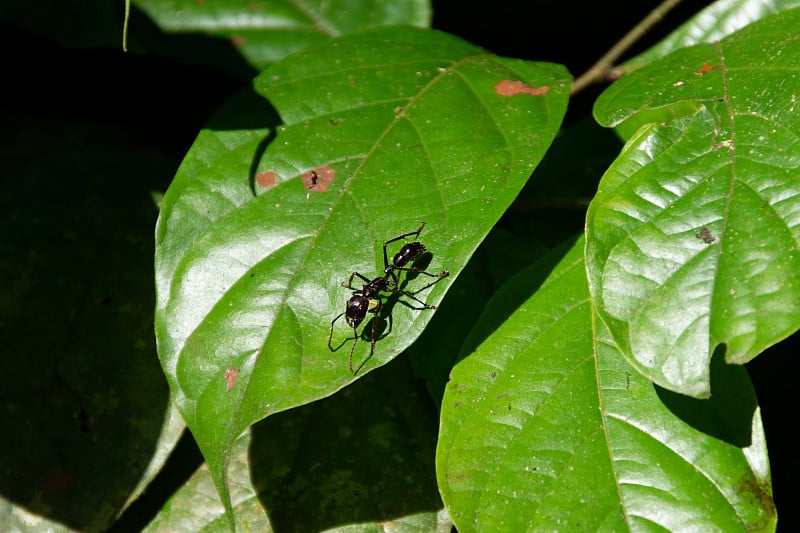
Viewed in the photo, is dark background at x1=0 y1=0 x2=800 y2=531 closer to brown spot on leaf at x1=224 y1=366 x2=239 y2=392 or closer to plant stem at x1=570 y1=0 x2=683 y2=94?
plant stem at x1=570 y1=0 x2=683 y2=94

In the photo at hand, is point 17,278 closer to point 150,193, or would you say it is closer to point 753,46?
point 150,193

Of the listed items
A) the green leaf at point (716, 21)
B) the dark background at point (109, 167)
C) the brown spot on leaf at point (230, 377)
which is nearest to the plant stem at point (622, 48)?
the green leaf at point (716, 21)

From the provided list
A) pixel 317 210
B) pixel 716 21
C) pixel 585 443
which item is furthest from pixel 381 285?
pixel 716 21

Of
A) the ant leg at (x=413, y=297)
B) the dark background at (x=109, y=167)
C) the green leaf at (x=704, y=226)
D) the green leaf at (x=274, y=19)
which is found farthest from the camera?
the green leaf at (x=274, y=19)

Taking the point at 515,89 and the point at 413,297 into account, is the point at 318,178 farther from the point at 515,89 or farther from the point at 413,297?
the point at 515,89

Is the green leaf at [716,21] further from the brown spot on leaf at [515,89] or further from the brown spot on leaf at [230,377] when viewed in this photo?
the brown spot on leaf at [230,377]

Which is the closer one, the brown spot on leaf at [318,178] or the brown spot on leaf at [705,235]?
the brown spot on leaf at [705,235]

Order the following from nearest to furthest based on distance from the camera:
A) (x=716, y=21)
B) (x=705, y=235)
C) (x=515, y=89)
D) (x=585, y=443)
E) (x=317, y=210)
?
1. (x=705, y=235)
2. (x=585, y=443)
3. (x=317, y=210)
4. (x=515, y=89)
5. (x=716, y=21)

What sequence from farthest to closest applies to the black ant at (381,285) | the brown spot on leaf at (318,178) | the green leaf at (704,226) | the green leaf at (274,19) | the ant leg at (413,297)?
the green leaf at (274,19), the brown spot on leaf at (318,178), the black ant at (381,285), the ant leg at (413,297), the green leaf at (704,226)
